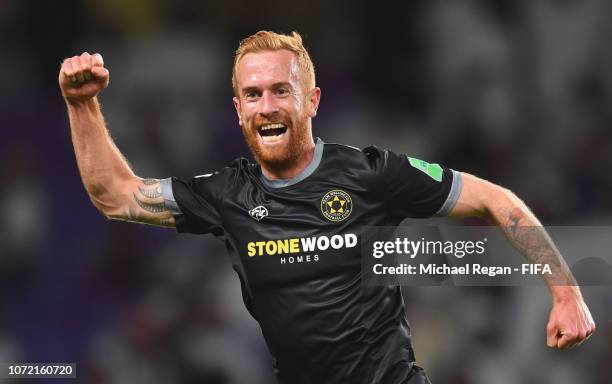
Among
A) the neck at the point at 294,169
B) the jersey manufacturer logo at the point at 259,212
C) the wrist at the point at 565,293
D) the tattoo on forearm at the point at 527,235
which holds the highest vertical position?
the neck at the point at 294,169

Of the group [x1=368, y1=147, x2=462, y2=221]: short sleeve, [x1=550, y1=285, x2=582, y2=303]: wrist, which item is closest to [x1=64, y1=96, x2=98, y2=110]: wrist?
[x1=368, y1=147, x2=462, y2=221]: short sleeve

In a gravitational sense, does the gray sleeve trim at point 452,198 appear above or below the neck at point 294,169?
below

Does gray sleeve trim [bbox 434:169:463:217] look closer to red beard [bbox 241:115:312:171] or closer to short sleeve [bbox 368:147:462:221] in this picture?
short sleeve [bbox 368:147:462:221]

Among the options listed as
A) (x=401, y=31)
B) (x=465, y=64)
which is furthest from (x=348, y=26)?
(x=465, y=64)

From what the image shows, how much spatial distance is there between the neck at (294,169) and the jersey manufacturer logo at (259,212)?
0.55 ft

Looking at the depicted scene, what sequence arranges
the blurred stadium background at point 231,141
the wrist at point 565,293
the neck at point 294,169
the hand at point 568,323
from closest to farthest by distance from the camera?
the hand at point 568,323, the wrist at point 565,293, the neck at point 294,169, the blurred stadium background at point 231,141

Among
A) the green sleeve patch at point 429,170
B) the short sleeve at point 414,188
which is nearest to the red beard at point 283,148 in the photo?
the short sleeve at point 414,188

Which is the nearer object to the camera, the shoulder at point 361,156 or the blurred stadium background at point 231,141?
the shoulder at point 361,156

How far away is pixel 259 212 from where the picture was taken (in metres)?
4.38

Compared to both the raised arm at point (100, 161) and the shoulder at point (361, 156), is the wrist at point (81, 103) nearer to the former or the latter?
the raised arm at point (100, 161)

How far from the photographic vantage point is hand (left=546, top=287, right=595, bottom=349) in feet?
13.3

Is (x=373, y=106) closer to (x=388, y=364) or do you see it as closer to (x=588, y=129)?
(x=588, y=129)

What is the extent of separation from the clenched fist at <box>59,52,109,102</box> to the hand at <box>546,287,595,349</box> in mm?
2192

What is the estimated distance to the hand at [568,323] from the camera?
4.06 m
